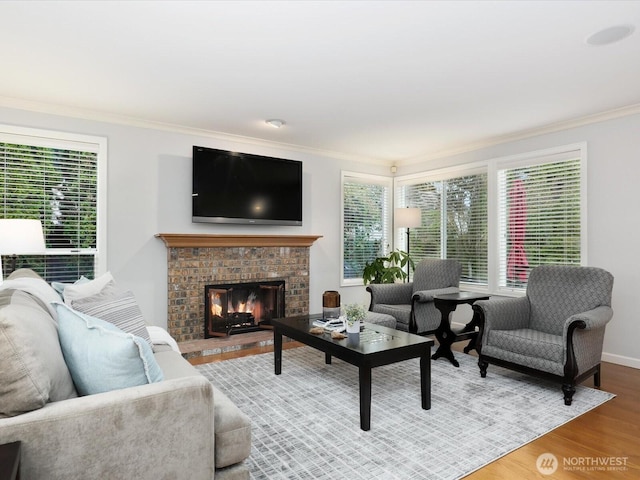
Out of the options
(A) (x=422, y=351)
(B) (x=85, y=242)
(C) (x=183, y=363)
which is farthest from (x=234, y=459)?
(B) (x=85, y=242)

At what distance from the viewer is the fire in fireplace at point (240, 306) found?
4.66m

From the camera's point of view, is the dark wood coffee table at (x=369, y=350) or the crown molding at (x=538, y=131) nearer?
the dark wood coffee table at (x=369, y=350)

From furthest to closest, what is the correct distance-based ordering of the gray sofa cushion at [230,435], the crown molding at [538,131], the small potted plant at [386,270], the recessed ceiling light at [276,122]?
the small potted plant at [386,270] < the recessed ceiling light at [276,122] < the crown molding at [538,131] < the gray sofa cushion at [230,435]

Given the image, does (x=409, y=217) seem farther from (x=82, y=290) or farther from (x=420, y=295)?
(x=82, y=290)

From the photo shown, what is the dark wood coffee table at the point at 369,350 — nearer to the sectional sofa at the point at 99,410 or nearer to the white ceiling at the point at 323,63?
the sectional sofa at the point at 99,410

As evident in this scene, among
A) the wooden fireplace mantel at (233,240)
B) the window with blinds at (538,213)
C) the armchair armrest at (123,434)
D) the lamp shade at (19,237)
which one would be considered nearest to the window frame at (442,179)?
the window with blinds at (538,213)

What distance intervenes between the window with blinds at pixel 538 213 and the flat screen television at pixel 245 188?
8.55 feet

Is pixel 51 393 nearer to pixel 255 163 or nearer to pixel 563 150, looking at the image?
pixel 255 163

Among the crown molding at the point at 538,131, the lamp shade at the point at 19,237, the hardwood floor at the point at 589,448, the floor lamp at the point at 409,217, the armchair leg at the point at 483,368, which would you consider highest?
the crown molding at the point at 538,131

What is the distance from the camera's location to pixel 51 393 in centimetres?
130

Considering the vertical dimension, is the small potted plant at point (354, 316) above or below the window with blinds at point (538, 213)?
below

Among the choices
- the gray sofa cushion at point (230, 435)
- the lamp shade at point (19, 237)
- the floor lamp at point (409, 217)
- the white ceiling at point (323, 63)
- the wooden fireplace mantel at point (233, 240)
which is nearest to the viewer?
the gray sofa cushion at point (230, 435)

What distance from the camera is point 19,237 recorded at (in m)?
2.93

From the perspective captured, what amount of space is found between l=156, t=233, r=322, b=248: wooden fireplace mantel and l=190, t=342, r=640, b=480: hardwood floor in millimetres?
3332
